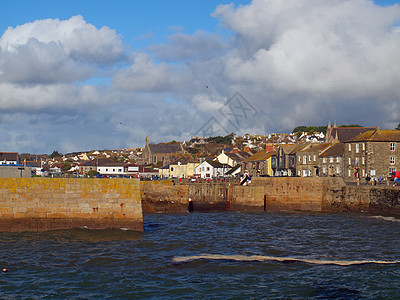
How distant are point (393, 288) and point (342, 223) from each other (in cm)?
1687

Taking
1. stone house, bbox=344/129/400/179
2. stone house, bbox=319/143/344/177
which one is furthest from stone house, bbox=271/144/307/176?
stone house, bbox=344/129/400/179

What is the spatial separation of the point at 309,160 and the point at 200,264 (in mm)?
52812

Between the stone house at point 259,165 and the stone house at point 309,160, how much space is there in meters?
9.55

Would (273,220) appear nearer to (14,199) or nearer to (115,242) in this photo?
(115,242)

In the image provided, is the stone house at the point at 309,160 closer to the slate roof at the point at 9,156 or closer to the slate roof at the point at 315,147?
the slate roof at the point at 315,147

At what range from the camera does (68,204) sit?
22.0m

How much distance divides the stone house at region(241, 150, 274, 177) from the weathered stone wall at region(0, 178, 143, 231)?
186 ft

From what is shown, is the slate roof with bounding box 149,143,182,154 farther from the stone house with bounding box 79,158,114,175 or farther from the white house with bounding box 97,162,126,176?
the white house with bounding box 97,162,126,176

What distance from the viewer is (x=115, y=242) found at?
21172 mm

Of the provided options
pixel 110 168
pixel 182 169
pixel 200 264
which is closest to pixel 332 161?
pixel 182 169

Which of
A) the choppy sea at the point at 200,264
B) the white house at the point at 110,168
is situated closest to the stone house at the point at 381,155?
the choppy sea at the point at 200,264

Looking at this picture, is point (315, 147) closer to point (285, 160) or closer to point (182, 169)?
point (285, 160)

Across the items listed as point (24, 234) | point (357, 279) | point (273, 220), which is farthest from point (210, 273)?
point (273, 220)

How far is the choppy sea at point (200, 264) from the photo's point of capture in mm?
14250
